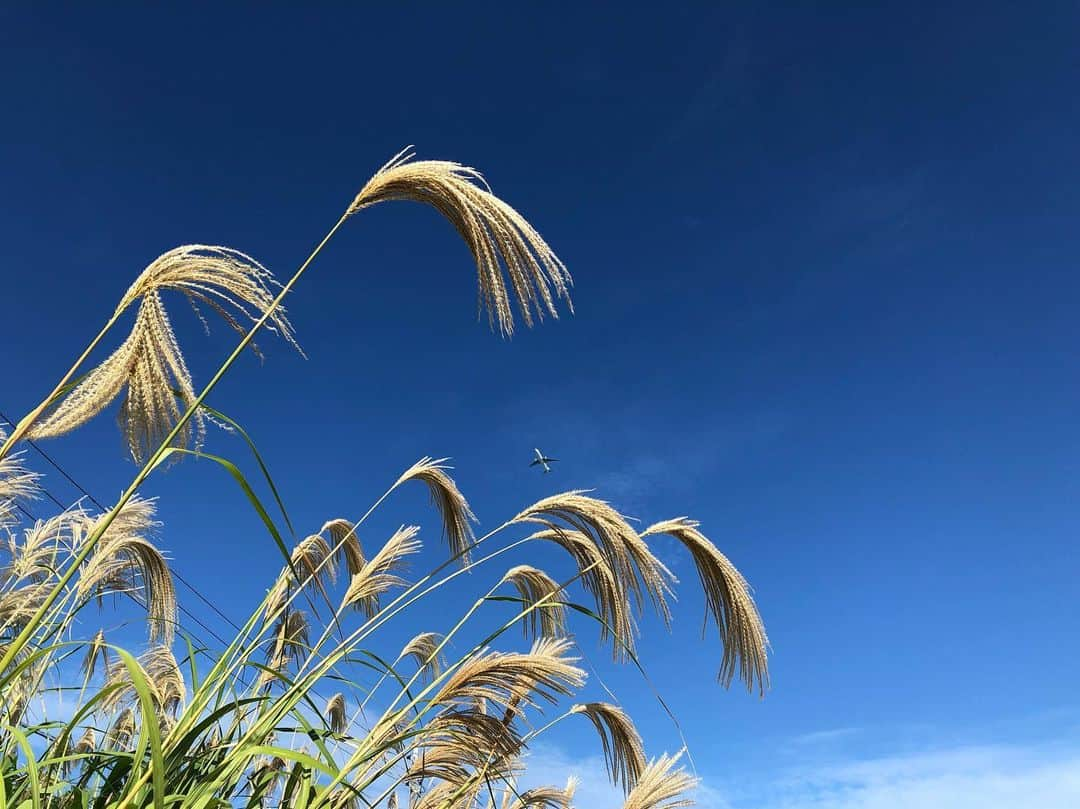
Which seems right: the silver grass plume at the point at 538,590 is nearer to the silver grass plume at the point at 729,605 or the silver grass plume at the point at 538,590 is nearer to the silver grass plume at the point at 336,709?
the silver grass plume at the point at 729,605

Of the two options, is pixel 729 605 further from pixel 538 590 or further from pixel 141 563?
pixel 141 563

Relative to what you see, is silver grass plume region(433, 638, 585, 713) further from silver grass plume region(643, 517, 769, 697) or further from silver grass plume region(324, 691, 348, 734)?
silver grass plume region(324, 691, 348, 734)

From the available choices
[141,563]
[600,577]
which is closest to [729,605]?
[600,577]

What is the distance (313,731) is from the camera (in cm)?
199

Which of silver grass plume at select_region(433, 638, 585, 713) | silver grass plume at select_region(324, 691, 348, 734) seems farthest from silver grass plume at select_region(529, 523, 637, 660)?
silver grass plume at select_region(324, 691, 348, 734)

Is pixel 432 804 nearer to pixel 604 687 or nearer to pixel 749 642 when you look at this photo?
pixel 604 687

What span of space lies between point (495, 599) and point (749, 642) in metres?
0.92

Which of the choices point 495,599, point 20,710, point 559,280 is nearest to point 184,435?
point 559,280

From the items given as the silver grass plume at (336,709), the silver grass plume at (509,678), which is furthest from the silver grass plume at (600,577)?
the silver grass plume at (336,709)

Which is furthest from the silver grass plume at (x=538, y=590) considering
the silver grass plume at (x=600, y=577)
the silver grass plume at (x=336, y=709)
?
the silver grass plume at (x=336, y=709)

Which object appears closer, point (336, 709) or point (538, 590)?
point (538, 590)

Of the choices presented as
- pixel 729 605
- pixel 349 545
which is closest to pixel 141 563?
pixel 349 545

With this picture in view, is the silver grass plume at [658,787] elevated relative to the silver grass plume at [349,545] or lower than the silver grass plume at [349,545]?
lower

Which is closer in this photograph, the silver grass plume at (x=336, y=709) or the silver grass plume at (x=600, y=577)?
the silver grass plume at (x=600, y=577)
